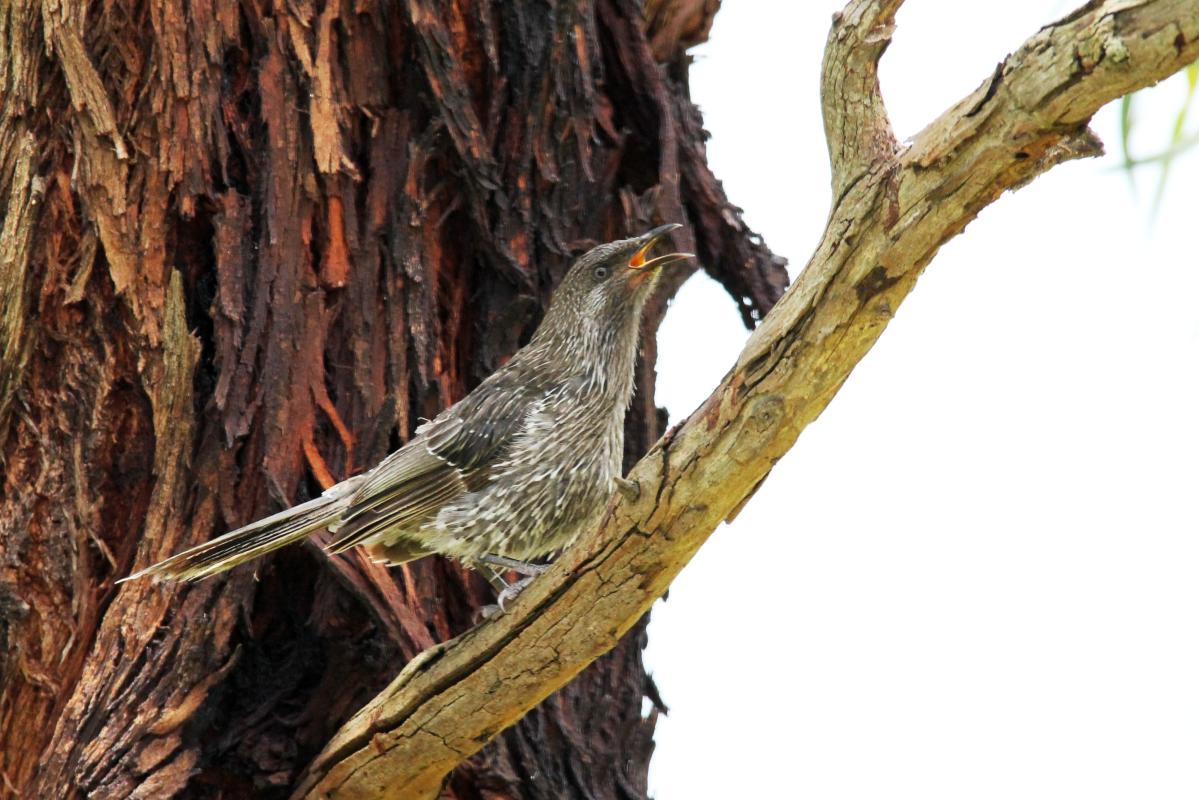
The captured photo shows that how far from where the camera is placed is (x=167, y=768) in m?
3.98

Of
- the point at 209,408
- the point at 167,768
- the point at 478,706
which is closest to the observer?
the point at 478,706

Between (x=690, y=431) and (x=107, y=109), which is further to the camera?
(x=107, y=109)

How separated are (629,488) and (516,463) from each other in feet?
4.09

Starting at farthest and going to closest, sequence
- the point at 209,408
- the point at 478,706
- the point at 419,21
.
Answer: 1. the point at 419,21
2. the point at 209,408
3. the point at 478,706

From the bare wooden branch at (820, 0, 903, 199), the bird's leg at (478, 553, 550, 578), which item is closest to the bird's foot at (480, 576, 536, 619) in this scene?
the bird's leg at (478, 553, 550, 578)

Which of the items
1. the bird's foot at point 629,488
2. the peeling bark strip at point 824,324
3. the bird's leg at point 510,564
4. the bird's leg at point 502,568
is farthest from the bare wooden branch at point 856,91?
the bird's leg at point 510,564

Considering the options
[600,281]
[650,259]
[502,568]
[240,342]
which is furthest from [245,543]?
[650,259]

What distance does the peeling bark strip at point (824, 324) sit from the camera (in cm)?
282

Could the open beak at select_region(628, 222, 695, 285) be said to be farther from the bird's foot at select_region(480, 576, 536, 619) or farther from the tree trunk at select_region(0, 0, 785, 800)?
the bird's foot at select_region(480, 576, 536, 619)

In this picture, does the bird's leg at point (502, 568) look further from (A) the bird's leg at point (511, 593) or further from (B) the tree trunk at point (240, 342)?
(B) the tree trunk at point (240, 342)

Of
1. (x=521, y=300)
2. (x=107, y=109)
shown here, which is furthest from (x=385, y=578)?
(x=107, y=109)

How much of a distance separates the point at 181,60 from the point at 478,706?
2.14 m

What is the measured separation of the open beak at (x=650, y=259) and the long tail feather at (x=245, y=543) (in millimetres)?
1278

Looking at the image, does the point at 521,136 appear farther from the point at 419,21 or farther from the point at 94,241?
the point at 94,241
